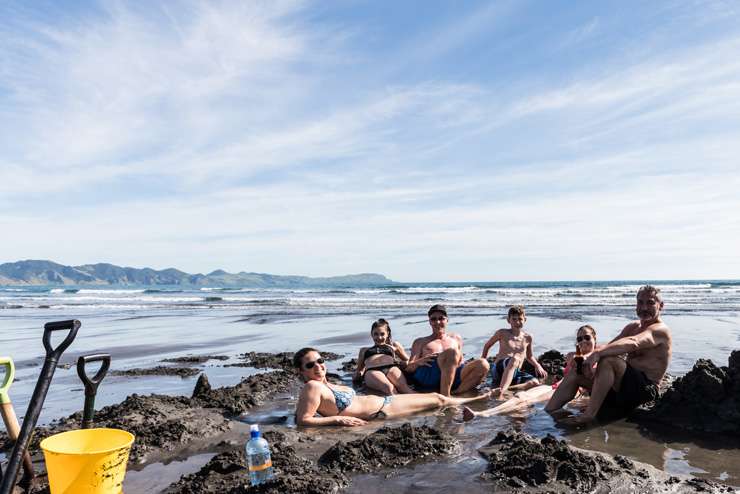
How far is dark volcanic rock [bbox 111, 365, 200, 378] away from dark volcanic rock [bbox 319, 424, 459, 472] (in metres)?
5.45

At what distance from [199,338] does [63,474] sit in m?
12.2

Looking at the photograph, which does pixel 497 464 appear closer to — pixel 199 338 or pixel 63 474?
pixel 63 474

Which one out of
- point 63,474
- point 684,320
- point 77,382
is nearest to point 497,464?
point 63,474

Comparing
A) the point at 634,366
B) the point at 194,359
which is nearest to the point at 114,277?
the point at 194,359

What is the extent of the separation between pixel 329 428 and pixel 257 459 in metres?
1.78

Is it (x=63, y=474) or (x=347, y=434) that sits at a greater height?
(x=63, y=474)

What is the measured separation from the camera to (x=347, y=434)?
554 centimetres

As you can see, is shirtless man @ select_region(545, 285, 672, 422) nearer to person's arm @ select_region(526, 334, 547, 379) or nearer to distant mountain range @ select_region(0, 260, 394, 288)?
person's arm @ select_region(526, 334, 547, 379)

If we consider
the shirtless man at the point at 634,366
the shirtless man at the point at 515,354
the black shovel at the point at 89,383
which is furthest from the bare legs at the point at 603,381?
the black shovel at the point at 89,383

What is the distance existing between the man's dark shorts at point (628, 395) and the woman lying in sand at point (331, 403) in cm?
213

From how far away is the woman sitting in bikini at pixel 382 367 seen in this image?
7484mm

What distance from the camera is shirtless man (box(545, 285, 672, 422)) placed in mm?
5715

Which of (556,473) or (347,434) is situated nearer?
(556,473)

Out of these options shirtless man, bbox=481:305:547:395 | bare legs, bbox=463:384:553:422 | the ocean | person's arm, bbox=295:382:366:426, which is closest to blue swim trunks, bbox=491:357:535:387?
shirtless man, bbox=481:305:547:395
